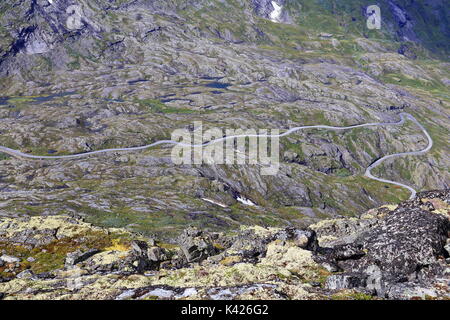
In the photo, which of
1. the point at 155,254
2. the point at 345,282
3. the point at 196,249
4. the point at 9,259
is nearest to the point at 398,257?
the point at 345,282

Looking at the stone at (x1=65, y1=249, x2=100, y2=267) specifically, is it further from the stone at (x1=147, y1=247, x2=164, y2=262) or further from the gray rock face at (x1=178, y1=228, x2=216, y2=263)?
the gray rock face at (x1=178, y1=228, x2=216, y2=263)

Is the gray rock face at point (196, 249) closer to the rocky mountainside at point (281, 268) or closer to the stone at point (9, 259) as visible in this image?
the rocky mountainside at point (281, 268)

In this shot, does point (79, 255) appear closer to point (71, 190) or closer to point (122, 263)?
point (122, 263)

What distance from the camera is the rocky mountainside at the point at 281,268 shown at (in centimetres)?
2344

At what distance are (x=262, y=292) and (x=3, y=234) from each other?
177 ft

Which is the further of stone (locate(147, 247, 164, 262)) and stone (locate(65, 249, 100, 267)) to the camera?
stone (locate(65, 249, 100, 267))

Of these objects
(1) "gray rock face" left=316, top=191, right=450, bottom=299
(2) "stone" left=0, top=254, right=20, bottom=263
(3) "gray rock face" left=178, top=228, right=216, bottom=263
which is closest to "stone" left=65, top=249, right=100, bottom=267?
(2) "stone" left=0, top=254, right=20, bottom=263

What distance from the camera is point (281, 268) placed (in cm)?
2994

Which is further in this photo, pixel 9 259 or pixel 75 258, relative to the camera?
pixel 9 259

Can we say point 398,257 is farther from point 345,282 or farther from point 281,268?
point 281,268

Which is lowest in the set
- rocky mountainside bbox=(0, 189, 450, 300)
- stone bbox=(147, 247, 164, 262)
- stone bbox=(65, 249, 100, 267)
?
stone bbox=(65, 249, 100, 267)

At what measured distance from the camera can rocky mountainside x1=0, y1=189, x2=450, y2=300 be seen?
76.9 feet

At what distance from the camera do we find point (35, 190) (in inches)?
7116
